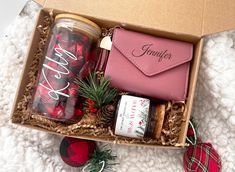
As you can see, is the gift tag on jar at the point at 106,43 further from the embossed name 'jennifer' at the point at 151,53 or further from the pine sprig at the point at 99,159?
the pine sprig at the point at 99,159

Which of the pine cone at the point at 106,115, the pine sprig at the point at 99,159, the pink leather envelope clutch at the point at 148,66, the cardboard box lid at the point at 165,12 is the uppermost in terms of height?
the cardboard box lid at the point at 165,12

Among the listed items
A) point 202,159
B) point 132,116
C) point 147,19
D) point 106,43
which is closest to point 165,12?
point 147,19

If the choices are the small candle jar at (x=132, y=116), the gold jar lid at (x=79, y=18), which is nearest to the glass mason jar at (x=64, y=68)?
the gold jar lid at (x=79, y=18)

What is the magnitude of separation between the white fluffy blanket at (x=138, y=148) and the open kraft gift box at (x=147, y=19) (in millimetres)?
50

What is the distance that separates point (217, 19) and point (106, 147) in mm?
445

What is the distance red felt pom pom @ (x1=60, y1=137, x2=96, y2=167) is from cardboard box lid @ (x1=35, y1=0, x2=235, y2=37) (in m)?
0.32

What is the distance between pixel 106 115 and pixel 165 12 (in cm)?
30

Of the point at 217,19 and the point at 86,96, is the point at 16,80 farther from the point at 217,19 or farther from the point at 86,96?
the point at 217,19

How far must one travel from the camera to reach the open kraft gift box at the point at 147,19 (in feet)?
2.95

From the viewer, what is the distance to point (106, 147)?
3.28 ft

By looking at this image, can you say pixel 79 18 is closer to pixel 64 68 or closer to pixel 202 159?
pixel 64 68

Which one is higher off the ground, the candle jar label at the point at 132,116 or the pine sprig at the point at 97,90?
the pine sprig at the point at 97,90

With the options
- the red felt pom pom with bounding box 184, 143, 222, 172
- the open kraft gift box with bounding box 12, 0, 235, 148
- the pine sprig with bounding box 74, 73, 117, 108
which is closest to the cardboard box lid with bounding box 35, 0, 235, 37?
the open kraft gift box with bounding box 12, 0, 235, 148

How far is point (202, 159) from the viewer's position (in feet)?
3.10
